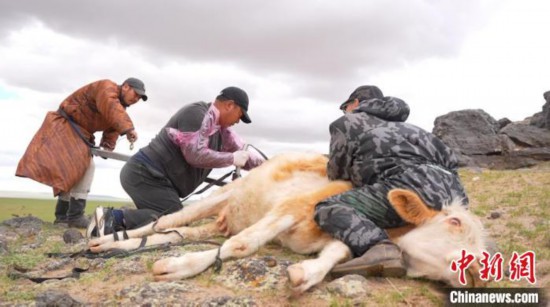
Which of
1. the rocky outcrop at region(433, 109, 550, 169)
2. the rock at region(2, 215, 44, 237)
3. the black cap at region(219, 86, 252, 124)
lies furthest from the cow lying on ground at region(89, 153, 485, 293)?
the rocky outcrop at region(433, 109, 550, 169)

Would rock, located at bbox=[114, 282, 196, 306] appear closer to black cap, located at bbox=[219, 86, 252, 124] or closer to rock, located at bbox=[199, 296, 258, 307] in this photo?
rock, located at bbox=[199, 296, 258, 307]

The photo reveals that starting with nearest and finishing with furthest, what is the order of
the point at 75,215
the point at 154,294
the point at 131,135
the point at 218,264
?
the point at 154,294 → the point at 218,264 → the point at 131,135 → the point at 75,215

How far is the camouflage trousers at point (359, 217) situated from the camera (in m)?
4.30

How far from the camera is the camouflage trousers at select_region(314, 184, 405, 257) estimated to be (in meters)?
4.30

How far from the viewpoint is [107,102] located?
866 cm

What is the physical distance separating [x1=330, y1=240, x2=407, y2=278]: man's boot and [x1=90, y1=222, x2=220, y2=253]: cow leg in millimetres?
2505

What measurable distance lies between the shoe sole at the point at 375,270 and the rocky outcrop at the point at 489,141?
2869 centimetres

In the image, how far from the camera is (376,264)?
4.08 meters

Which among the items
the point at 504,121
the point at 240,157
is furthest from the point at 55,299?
the point at 504,121

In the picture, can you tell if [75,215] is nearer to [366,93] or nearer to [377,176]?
[366,93]

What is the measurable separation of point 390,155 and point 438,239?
1.04 meters

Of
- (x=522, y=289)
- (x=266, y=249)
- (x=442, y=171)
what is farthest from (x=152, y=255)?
(x=522, y=289)

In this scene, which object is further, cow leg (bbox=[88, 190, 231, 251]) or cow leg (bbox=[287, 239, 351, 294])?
cow leg (bbox=[88, 190, 231, 251])

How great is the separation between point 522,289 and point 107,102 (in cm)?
708
